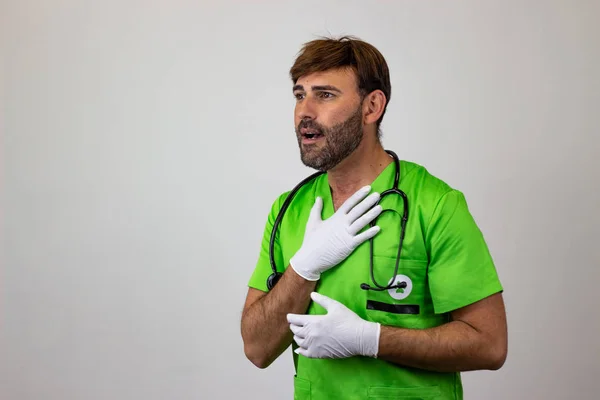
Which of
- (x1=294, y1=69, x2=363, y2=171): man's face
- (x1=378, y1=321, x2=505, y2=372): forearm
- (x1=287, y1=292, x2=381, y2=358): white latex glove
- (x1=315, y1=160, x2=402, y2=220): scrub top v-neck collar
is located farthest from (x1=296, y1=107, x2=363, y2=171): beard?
(x1=378, y1=321, x2=505, y2=372): forearm

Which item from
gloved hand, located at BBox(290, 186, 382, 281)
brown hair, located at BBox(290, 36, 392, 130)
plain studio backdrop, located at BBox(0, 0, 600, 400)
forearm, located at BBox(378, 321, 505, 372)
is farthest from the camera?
plain studio backdrop, located at BBox(0, 0, 600, 400)

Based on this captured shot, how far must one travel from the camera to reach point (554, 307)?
294 centimetres

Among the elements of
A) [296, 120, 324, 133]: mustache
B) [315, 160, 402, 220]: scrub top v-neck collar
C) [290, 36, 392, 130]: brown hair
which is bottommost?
[315, 160, 402, 220]: scrub top v-neck collar

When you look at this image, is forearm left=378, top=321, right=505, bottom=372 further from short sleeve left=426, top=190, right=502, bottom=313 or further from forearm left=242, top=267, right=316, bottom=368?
forearm left=242, top=267, right=316, bottom=368

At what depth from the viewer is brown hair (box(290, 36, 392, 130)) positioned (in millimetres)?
1919

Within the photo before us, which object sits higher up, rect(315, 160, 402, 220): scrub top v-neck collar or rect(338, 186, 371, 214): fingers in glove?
rect(315, 160, 402, 220): scrub top v-neck collar

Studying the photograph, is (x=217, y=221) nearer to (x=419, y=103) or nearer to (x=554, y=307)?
(x=419, y=103)

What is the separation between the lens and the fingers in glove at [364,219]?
183 centimetres

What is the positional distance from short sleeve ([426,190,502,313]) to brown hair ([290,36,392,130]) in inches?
14.7

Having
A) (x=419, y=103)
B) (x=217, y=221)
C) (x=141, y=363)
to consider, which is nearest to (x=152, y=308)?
(x=141, y=363)

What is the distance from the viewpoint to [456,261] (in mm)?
1745

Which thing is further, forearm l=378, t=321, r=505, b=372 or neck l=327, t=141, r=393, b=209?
neck l=327, t=141, r=393, b=209

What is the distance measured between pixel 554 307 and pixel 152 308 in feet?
5.41

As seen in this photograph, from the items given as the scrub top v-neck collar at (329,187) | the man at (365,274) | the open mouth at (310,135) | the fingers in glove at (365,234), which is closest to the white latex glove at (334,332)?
the man at (365,274)
